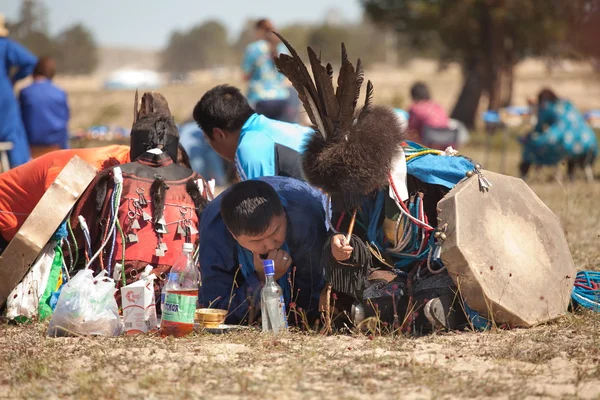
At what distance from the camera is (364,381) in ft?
10.9

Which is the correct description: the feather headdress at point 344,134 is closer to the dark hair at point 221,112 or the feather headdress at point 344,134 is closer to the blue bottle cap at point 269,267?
the blue bottle cap at point 269,267

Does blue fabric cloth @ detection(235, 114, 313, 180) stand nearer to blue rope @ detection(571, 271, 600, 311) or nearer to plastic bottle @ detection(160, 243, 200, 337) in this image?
plastic bottle @ detection(160, 243, 200, 337)

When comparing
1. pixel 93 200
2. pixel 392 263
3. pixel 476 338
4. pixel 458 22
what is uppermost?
pixel 458 22

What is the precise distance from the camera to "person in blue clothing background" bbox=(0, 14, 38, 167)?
9.16 meters

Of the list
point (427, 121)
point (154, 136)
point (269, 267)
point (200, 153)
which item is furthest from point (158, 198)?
point (427, 121)

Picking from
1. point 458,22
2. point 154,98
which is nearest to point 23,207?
point 154,98

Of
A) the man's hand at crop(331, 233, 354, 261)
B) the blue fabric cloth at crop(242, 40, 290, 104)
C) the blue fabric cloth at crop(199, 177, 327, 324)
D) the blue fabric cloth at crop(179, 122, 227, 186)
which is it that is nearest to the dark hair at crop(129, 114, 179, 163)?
the blue fabric cloth at crop(199, 177, 327, 324)

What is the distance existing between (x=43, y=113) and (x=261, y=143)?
5.24 meters

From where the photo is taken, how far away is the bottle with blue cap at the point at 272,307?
4262 millimetres

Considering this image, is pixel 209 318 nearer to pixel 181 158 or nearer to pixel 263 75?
pixel 181 158

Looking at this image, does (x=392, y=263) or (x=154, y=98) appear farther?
(x=154, y=98)

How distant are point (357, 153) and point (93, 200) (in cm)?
180

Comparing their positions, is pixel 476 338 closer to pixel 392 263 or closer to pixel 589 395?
pixel 392 263

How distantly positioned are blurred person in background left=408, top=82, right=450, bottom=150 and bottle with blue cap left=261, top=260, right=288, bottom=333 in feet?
25.0
